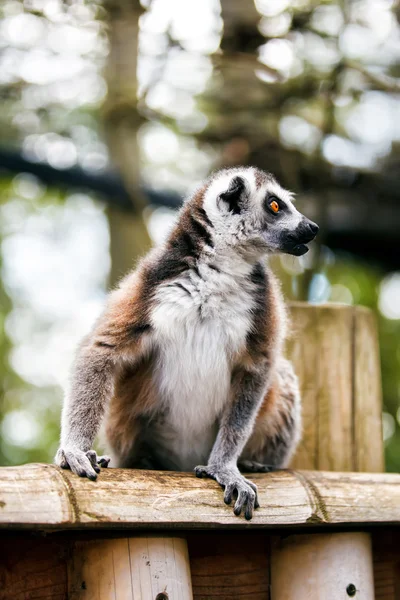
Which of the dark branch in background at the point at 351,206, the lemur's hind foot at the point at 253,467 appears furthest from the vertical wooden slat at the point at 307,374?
the dark branch in background at the point at 351,206

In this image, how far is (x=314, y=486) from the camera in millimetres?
3092

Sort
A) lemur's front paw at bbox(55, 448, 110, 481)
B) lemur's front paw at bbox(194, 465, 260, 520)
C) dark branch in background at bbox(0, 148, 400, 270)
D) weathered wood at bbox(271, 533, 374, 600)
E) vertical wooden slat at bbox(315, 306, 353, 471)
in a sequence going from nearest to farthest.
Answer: lemur's front paw at bbox(55, 448, 110, 481) → lemur's front paw at bbox(194, 465, 260, 520) → weathered wood at bbox(271, 533, 374, 600) → vertical wooden slat at bbox(315, 306, 353, 471) → dark branch in background at bbox(0, 148, 400, 270)

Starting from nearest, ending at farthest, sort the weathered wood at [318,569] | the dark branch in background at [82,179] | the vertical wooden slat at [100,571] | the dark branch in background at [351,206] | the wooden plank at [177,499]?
the wooden plank at [177,499] → the vertical wooden slat at [100,571] → the weathered wood at [318,569] → the dark branch in background at [82,179] → the dark branch in background at [351,206]

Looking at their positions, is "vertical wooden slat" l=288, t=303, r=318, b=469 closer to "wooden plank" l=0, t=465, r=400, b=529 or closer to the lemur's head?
the lemur's head

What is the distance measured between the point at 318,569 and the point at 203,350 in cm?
105

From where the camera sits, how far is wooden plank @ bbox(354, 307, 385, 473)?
12.8ft

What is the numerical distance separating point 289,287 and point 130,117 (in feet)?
6.14

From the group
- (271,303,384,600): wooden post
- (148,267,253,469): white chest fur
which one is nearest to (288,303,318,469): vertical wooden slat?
(271,303,384,600): wooden post

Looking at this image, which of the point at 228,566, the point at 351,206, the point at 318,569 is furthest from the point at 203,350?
the point at 351,206

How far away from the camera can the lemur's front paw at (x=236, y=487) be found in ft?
9.16

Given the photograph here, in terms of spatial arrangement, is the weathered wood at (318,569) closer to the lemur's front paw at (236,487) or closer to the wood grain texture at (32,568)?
the lemur's front paw at (236,487)

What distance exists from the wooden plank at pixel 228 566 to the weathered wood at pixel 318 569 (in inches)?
2.5

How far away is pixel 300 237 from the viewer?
364cm

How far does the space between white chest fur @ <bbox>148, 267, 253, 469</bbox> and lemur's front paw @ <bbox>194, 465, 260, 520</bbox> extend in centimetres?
45
